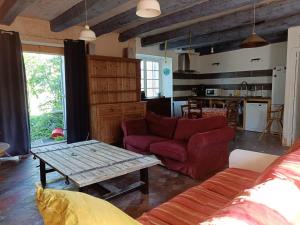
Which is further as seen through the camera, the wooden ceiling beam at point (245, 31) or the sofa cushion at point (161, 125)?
the wooden ceiling beam at point (245, 31)

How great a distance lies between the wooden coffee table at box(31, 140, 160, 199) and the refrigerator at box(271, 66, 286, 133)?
177 inches

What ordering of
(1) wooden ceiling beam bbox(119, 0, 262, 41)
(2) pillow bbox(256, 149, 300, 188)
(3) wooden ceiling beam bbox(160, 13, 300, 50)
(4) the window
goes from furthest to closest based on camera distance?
(4) the window → (3) wooden ceiling beam bbox(160, 13, 300, 50) → (1) wooden ceiling beam bbox(119, 0, 262, 41) → (2) pillow bbox(256, 149, 300, 188)

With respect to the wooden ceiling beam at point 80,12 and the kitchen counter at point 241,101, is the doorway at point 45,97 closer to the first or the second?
the wooden ceiling beam at point 80,12

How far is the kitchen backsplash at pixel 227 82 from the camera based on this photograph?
6398 mm

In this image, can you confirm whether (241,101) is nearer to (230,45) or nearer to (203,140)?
(230,45)

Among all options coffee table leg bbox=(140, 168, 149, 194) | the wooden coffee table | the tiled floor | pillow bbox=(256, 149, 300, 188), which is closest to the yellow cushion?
pillow bbox=(256, 149, 300, 188)

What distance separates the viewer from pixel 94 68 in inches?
187

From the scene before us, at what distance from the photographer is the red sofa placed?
3.10 m

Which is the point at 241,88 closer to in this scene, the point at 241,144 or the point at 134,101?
the point at 241,144

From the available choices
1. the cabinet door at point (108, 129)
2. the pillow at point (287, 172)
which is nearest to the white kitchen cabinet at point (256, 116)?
the cabinet door at point (108, 129)

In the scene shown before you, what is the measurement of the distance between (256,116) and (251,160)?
418 cm

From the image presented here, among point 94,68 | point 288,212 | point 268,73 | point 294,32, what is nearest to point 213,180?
point 288,212

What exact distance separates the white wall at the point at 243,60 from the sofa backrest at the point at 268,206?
585 centimetres

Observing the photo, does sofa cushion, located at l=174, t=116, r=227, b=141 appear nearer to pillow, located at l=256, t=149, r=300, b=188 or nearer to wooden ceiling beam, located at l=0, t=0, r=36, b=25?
pillow, located at l=256, t=149, r=300, b=188
